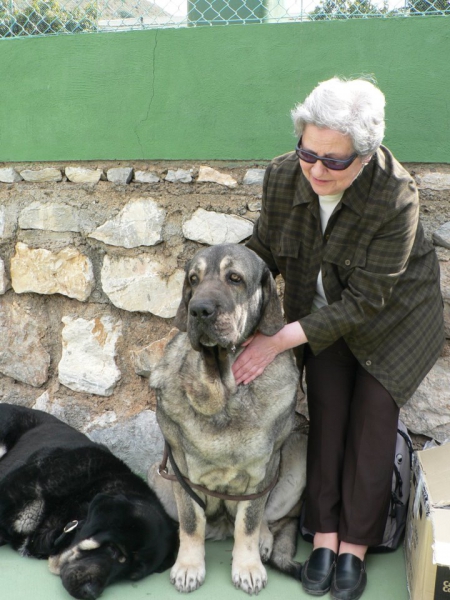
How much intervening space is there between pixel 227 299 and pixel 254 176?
45.3 inches

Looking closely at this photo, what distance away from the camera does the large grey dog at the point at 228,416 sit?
2.83 metres

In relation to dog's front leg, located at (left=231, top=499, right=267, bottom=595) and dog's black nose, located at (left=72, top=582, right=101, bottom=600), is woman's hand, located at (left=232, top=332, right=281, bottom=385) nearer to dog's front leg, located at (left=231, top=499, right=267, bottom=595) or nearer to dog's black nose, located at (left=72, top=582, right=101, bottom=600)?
dog's front leg, located at (left=231, top=499, right=267, bottom=595)

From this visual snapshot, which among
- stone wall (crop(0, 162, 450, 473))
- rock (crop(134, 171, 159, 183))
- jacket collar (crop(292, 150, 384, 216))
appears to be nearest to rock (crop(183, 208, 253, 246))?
stone wall (crop(0, 162, 450, 473))

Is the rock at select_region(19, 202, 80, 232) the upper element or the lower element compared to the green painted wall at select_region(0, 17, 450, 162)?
lower

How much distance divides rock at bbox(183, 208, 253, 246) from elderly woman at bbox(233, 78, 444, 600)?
359 millimetres

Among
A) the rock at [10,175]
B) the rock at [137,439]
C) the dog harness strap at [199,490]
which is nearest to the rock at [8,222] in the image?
the rock at [10,175]

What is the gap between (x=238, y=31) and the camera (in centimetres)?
355

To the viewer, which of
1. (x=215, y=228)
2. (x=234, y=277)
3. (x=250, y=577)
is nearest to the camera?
(x=234, y=277)

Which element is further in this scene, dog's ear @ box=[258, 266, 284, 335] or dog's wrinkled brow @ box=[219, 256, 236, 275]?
dog's ear @ box=[258, 266, 284, 335]

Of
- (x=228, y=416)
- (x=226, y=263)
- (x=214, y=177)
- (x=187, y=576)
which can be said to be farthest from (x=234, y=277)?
(x=187, y=576)

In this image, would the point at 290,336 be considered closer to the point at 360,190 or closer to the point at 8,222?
the point at 360,190

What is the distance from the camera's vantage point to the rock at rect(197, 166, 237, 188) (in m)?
3.67

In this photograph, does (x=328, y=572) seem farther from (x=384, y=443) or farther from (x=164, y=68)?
(x=164, y=68)

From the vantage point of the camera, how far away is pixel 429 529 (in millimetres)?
2557
